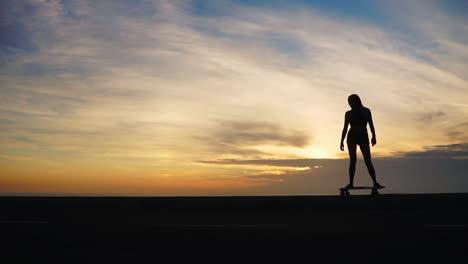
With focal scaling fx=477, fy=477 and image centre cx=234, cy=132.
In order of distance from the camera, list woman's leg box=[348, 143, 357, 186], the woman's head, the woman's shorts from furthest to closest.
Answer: woman's leg box=[348, 143, 357, 186] < the woman's shorts < the woman's head

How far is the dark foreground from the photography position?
4.95 metres

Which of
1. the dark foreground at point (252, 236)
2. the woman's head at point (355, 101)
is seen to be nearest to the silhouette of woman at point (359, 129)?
the woman's head at point (355, 101)

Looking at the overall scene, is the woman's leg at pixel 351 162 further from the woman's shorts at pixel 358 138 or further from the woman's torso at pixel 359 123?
the woman's torso at pixel 359 123

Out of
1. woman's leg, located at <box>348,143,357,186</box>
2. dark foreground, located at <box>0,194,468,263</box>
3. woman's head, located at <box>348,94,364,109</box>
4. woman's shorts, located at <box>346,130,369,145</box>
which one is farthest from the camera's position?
woman's leg, located at <box>348,143,357,186</box>

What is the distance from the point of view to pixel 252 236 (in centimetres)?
634

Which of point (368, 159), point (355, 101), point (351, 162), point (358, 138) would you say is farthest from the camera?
point (351, 162)

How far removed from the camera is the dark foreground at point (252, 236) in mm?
4945

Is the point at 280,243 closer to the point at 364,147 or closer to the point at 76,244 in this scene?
the point at 76,244

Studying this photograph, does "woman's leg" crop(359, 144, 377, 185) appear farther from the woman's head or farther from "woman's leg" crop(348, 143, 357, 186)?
the woman's head

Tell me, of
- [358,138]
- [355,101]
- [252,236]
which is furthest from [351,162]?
[252,236]

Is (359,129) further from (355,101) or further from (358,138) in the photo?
(355,101)

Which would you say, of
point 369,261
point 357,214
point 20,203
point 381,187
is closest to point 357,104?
point 381,187

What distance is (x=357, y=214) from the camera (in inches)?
363

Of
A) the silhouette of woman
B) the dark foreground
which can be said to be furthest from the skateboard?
the dark foreground
